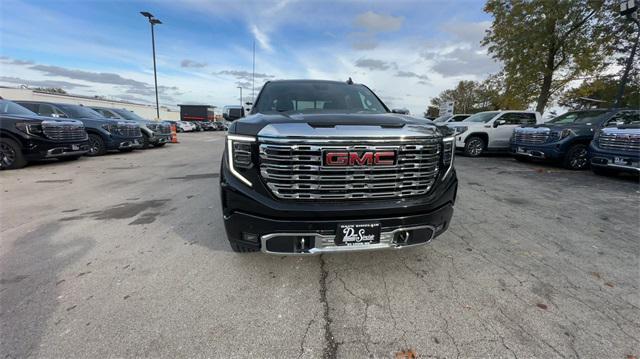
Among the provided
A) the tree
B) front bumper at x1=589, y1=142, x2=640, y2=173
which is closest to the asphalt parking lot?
front bumper at x1=589, y1=142, x2=640, y2=173

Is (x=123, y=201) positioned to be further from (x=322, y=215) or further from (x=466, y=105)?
(x=466, y=105)

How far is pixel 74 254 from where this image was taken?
2.90 meters

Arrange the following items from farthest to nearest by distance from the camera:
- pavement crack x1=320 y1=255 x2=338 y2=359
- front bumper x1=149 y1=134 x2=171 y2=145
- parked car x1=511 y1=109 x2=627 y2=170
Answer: front bumper x1=149 y1=134 x2=171 y2=145
parked car x1=511 y1=109 x2=627 y2=170
pavement crack x1=320 y1=255 x2=338 y2=359

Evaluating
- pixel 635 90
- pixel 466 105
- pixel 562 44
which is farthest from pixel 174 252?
pixel 466 105

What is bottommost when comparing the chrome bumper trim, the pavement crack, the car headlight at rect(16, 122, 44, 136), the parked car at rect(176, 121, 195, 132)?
the pavement crack

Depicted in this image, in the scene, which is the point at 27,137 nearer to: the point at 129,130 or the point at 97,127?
the point at 97,127

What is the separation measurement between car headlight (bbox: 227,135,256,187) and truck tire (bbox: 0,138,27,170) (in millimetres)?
8164

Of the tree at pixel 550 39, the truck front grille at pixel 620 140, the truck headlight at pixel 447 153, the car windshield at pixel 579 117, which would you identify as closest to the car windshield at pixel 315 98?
the truck headlight at pixel 447 153

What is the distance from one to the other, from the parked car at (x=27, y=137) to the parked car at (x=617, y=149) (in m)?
13.5

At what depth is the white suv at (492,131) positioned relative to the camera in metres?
11.0

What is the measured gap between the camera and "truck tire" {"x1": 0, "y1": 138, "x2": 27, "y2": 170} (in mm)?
6961

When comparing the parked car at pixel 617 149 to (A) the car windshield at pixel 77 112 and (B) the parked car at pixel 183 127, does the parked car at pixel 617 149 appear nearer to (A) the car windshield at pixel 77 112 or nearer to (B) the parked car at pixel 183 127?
(A) the car windshield at pixel 77 112

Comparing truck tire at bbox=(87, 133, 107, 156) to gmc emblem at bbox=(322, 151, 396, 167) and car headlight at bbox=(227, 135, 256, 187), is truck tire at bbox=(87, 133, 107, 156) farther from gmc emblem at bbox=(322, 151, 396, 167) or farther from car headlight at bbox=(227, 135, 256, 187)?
gmc emblem at bbox=(322, 151, 396, 167)

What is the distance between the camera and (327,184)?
216 centimetres
